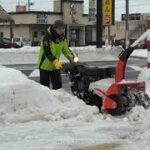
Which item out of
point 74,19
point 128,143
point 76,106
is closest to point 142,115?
point 76,106

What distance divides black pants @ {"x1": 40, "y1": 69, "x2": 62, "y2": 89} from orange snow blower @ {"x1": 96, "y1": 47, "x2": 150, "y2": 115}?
4.60 feet

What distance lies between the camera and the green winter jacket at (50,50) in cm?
875

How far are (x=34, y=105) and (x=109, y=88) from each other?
1.07 metres

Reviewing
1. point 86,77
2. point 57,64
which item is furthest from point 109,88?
point 57,64

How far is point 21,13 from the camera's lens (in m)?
76.0

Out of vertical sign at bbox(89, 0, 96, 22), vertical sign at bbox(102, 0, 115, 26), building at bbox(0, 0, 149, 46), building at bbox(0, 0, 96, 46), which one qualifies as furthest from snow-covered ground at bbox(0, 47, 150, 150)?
building at bbox(0, 0, 96, 46)

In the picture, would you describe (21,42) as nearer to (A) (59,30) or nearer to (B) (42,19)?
(B) (42,19)

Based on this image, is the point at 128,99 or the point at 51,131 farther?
the point at 128,99

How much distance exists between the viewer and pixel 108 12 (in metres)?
31.8

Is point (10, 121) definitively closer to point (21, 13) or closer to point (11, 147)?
point (11, 147)

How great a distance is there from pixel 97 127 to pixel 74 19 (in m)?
68.3

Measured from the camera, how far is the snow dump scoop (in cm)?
780

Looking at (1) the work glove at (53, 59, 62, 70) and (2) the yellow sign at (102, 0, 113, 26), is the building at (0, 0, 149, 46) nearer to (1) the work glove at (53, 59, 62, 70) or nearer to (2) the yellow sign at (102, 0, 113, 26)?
(2) the yellow sign at (102, 0, 113, 26)

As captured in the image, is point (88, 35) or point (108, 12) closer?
point (108, 12)
